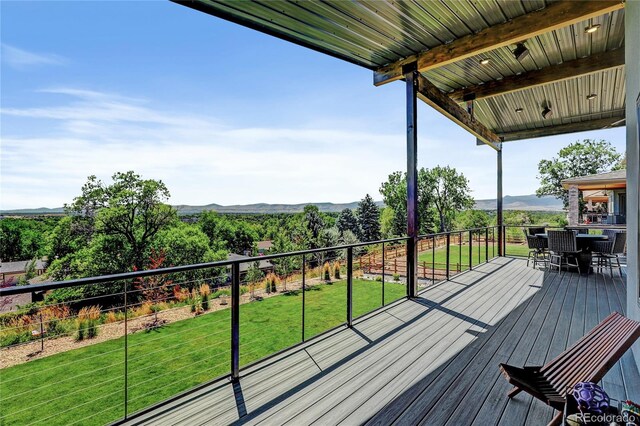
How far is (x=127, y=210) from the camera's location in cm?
2138

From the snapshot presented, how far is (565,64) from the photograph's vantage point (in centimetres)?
422

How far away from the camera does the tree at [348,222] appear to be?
34603 millimetres

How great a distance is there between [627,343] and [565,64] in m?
4.30

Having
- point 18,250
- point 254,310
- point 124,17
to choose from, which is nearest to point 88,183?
point 18,250

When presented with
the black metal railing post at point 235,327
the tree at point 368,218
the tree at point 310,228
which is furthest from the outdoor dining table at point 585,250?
the tree at point 368,218

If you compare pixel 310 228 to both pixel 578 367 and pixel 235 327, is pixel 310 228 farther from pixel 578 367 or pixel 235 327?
pixel 578 367

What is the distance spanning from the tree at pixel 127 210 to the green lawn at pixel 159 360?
10659 millimetres

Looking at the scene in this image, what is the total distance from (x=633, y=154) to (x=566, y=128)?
18.9 feet

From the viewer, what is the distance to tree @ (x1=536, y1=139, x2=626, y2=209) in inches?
758

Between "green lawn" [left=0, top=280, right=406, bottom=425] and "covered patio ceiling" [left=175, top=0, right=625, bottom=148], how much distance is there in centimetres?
328

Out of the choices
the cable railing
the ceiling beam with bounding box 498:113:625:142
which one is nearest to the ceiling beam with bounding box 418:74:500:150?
the ceiling beam with bounding box 498:113:625:142

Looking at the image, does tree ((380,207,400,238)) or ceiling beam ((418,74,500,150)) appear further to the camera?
tree ((380,207,400,238))

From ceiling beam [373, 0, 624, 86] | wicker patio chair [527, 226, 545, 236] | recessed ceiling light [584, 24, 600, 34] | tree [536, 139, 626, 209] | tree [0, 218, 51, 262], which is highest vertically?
tree [536, 139, 626, 209]

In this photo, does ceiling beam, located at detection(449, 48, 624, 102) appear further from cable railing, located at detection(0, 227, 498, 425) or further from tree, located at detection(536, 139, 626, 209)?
tree, located at detection(536, 139, 626, 209)
